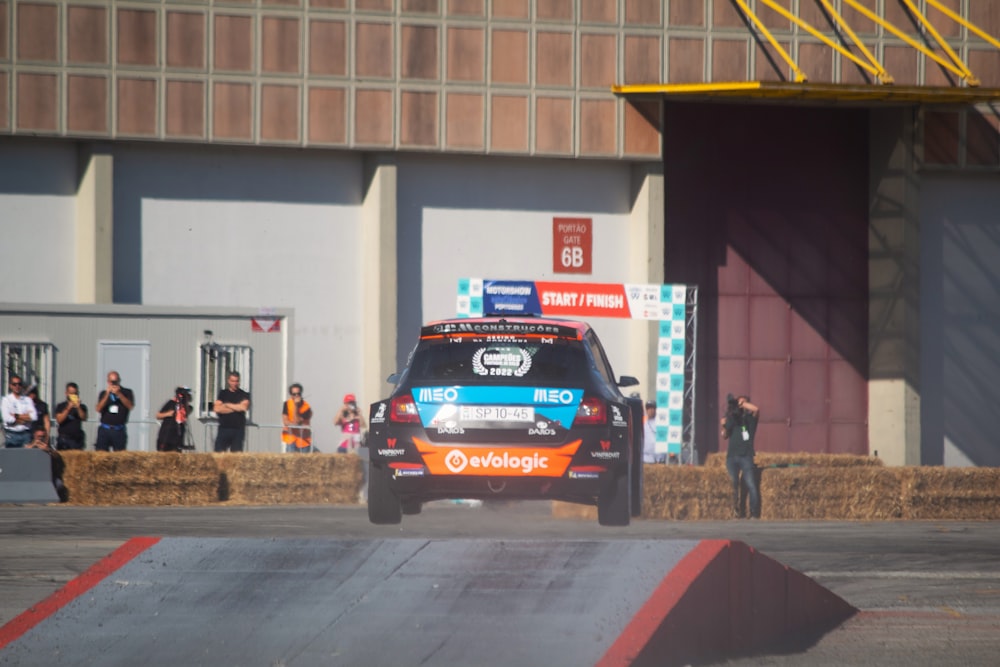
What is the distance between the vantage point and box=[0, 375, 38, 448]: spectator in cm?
2356

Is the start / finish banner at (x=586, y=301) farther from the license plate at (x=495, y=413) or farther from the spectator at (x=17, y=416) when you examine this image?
the license plate at (x=495, y=413)

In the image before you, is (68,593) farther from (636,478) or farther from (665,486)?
(665,486)

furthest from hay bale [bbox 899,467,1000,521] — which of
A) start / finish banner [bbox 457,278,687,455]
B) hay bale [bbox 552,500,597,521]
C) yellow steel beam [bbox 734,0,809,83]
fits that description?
yellow steel beam [bbox 734,0,809,83]

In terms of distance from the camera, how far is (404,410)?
921 cm

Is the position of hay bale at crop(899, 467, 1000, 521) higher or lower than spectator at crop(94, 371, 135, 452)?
lower

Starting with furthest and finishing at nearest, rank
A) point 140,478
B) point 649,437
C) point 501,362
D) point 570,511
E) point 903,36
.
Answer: point 903,36 → point 649,437 → point 140,478 → point 570,511 → point 501,362

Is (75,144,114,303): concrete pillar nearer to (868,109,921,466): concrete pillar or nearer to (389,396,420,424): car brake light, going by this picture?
(868,109,921,466): concrete pillar

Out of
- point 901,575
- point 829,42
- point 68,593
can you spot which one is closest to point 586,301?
point 901,575

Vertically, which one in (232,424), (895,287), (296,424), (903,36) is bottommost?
(296,424)

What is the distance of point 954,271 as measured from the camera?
110ft

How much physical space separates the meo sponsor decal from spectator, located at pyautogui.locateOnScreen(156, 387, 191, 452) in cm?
1574

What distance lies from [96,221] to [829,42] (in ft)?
47.9

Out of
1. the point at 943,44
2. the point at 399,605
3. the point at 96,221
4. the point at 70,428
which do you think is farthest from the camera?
the point at 943,44

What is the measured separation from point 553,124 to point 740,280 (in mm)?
6692
